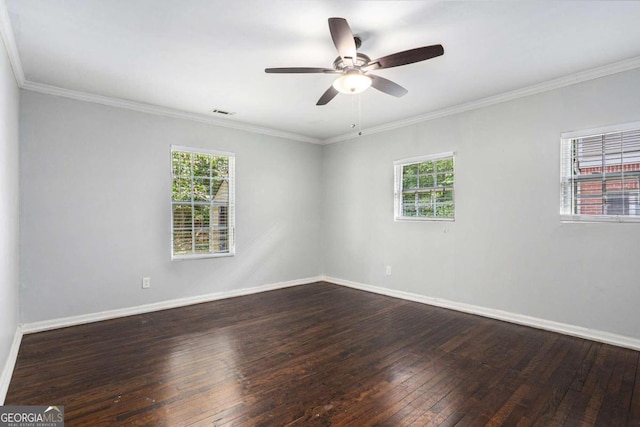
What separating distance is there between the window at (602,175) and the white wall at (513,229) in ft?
0.32

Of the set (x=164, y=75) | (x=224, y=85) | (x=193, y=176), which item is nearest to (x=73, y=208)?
(x=193, y=176)

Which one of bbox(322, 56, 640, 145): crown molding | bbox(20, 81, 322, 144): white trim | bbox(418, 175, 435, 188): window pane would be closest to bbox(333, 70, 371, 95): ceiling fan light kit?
bbox(322, 56, 640, 145): crown molding

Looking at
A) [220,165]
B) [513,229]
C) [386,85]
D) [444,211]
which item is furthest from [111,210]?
[513,229]

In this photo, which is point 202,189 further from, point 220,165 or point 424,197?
point 424,197

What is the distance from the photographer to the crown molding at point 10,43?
2236mm

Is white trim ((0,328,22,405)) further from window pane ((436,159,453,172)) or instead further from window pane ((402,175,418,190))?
window pane ((436,159,453,172))

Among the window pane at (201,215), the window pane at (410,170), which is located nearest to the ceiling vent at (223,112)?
the window pane at (201,215)

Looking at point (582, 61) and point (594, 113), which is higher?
point (582, 61)

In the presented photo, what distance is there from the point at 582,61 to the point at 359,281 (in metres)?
3.97

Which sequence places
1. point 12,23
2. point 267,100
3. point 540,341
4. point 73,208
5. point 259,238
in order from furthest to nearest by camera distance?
point 259,238 → point 267,100 → point 73,208 → point 540,341 → point 12,23

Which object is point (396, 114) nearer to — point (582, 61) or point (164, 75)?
point (582, 61)

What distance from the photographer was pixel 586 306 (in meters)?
3.26

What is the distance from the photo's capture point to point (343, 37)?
214 centimetres

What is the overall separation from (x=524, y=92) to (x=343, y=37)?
8.55 ft
